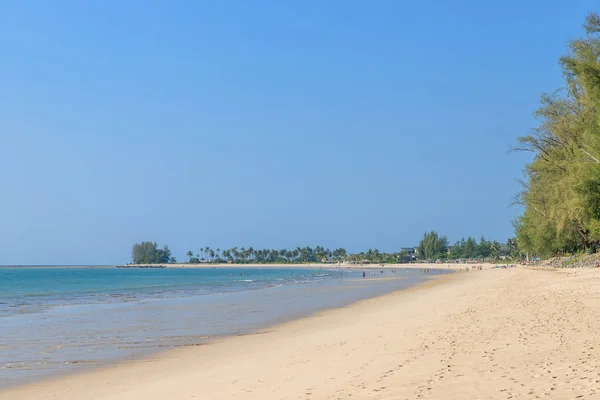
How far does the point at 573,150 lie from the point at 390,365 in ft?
116

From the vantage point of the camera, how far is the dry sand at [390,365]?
9.32 meters

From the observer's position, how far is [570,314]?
17.8 m

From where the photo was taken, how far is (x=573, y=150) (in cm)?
4228

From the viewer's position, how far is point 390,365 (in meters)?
11.8

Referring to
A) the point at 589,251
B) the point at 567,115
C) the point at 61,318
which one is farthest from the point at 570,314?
the point at 589,251

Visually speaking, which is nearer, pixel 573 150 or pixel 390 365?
pixel 390 365

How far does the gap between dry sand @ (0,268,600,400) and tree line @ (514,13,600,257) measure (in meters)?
14.8

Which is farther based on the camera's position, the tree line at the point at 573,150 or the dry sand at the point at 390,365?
the tree line at the point at 573,150

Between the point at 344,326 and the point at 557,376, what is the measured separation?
13.4m

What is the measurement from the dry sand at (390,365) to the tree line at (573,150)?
1477 centimetres

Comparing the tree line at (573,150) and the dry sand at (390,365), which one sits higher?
the tree line at (573,150)

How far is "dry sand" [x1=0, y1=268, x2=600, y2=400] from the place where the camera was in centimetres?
932

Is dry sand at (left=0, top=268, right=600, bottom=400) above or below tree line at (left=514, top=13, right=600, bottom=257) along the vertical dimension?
below

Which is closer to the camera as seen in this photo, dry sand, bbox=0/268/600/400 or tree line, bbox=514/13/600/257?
dry sand, bbox=0/268/600/400
